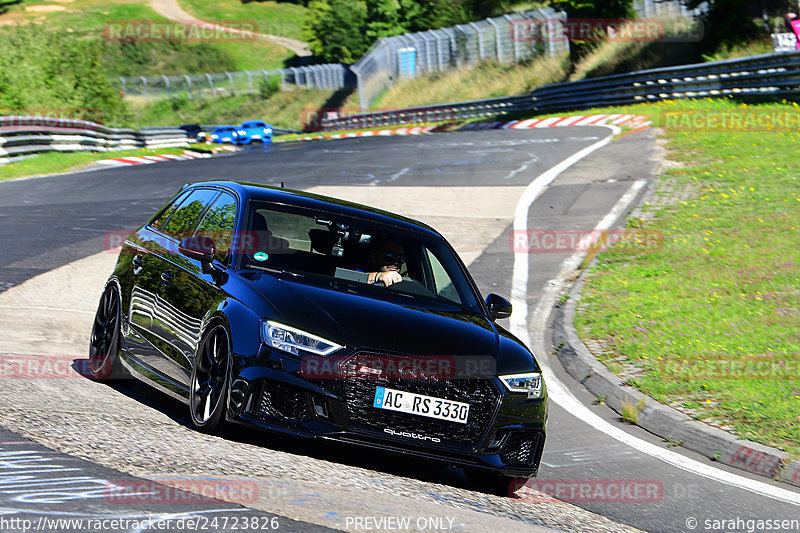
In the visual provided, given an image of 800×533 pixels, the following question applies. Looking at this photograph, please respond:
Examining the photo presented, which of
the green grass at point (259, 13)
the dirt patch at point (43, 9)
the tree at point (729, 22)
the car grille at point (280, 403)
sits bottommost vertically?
the car grille at point (280, 403)

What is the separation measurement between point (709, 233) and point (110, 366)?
956cm

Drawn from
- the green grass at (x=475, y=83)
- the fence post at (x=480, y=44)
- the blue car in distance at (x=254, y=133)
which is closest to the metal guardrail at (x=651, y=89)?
the blue car in distance at (x=254, y=133)

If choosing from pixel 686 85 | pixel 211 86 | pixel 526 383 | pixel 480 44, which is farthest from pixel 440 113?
pixel 526 383

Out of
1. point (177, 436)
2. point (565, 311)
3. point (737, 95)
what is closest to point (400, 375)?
point (177, 436)

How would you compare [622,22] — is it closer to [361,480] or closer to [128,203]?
[128,203]

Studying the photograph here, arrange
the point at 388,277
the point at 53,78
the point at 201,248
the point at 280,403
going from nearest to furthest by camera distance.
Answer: the point at 280,403 → the point at 201,248 → the point at 388,277 → the point at 53,78

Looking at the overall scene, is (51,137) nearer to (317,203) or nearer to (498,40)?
(317,203)

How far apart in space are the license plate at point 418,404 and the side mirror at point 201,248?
1.71 meters

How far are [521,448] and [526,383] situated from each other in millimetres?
384

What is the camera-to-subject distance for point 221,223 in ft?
24.6

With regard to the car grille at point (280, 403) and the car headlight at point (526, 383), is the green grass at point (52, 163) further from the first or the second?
the car headlight at point (526, 383)

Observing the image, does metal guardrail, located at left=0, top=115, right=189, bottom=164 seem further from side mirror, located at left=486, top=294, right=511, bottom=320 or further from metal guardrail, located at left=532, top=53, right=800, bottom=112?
side mirror, located at left=486, top=294, right=511, bottom=320

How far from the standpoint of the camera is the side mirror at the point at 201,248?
7016mm

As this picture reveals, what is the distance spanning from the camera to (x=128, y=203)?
19.4 metres
